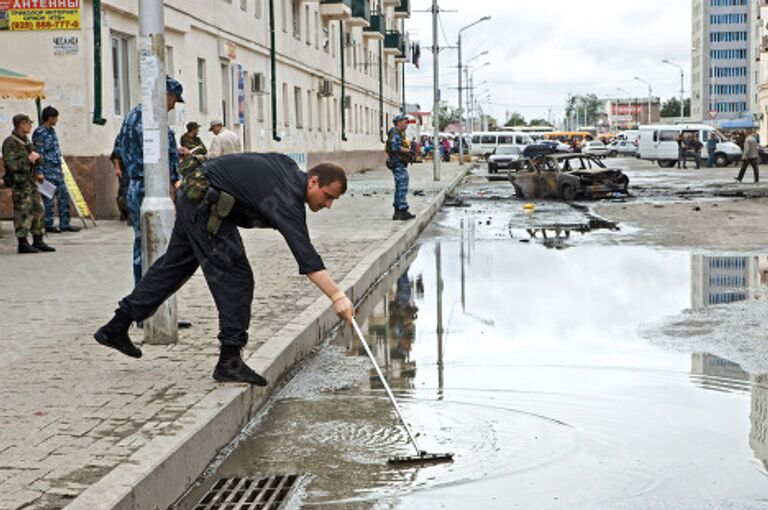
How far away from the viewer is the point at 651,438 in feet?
19.5

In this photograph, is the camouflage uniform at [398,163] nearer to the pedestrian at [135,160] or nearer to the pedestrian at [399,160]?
the pedestrian at [399,160]

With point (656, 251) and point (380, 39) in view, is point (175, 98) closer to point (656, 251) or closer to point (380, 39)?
point (656, 251)

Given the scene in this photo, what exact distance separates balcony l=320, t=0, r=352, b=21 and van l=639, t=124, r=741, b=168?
18812mm

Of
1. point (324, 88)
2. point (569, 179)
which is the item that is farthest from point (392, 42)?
point (569, 179)

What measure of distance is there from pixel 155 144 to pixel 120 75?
49.6 ft

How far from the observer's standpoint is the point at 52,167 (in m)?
18.0

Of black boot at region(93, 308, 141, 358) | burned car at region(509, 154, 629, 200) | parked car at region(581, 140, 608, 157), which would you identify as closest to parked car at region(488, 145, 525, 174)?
burned car at region(509, 154, 629, 200)

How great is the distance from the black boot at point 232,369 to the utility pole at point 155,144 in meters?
1.39

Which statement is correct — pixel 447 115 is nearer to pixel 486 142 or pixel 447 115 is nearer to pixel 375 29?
pixel 486 142

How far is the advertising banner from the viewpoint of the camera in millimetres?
20703

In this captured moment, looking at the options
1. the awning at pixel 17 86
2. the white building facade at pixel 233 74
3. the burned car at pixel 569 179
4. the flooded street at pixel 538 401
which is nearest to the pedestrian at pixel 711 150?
the white building facade at pixel 233 74

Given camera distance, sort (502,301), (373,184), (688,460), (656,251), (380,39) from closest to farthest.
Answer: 1. (688,460)
2. (502,301)
3. (656,251)
4. (373,184)
5. (380,39)

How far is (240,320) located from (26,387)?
1.22 meters

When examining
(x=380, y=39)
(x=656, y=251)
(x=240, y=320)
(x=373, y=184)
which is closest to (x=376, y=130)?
(x=380, y=39)
